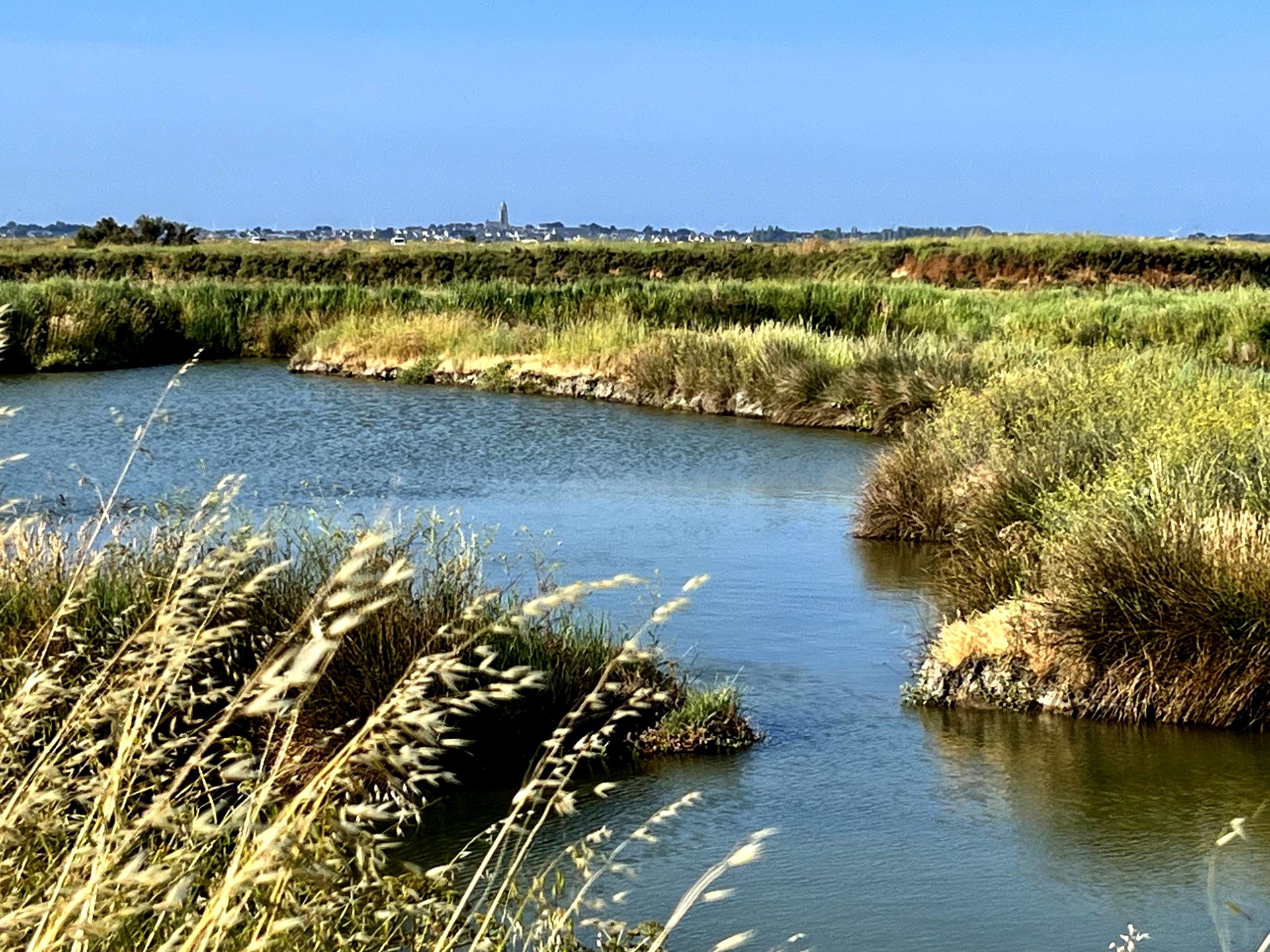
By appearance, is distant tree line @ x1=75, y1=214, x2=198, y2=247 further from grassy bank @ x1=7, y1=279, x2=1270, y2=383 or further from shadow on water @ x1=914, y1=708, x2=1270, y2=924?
shadow on water @ x1=914, y1=708, x2=1270, y2=924

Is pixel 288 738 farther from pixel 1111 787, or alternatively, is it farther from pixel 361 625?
pixel 1111 787

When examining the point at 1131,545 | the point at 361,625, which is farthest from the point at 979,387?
the point at 361,625

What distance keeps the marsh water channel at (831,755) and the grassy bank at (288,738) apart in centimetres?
38

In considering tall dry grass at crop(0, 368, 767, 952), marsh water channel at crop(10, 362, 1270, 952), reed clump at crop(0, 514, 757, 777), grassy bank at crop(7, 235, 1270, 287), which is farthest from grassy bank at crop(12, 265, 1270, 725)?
grassy bank at crop(7, 235, 1270, 287)

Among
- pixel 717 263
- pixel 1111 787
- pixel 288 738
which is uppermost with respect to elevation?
pixel 717 263

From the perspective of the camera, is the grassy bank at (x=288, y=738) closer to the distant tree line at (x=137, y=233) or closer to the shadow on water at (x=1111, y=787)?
the shadow on water at (x=1111, y=787)

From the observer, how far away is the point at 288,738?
258 cm

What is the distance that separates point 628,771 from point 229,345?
28714 millimetres

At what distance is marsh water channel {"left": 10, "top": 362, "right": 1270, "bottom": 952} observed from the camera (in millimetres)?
6160

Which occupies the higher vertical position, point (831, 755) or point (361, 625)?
point (361, 625)

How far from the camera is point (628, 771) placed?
301 inches

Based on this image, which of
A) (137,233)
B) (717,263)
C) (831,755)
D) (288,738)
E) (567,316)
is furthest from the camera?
(137,233)

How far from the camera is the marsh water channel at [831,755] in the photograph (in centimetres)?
616

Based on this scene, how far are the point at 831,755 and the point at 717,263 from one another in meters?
47.7
